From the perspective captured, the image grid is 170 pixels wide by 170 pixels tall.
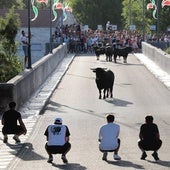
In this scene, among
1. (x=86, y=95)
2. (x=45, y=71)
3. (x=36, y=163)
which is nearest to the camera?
(x=36, y=163)

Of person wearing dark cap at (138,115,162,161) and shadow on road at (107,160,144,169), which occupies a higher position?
person wearing dark cap at (138,115,162,161)

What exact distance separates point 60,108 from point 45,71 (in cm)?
1237

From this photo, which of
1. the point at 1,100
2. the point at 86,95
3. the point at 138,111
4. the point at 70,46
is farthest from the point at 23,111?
the point at 70,46

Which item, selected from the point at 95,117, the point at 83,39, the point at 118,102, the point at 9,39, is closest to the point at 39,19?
the point at 83,39

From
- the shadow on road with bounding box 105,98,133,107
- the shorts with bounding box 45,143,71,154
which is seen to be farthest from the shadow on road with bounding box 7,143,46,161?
the shadow on road with bounding box 105,98,133,107

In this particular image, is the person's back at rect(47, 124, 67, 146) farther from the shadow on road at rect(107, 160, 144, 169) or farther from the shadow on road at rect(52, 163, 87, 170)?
the shadow on road at rect(107, 160, 144, 169)

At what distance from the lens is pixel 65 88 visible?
31797mm

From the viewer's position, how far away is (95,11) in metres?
120

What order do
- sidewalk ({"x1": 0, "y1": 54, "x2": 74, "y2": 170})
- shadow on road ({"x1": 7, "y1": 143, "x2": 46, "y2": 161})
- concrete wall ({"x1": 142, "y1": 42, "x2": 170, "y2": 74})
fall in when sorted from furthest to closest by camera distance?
1. concrete wall ({"x1": 142, "y1": 42, "x2": 170, "y2": 74})
2. sidewalk ({"x1": 0, "y1": 54, "x2": 74, "y2": 170})
3. shadow on road ({"x1": 7, "y1": 143, "x2": 46, "y2": 161})

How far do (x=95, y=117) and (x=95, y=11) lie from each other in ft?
327

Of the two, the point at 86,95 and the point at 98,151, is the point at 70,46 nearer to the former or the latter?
the point at 86,95

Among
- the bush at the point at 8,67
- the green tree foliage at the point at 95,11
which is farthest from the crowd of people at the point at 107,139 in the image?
the green tree foliage at the point at 95,11

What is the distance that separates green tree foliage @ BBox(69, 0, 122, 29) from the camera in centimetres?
12075

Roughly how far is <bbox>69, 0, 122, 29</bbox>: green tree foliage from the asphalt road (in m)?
80.7
